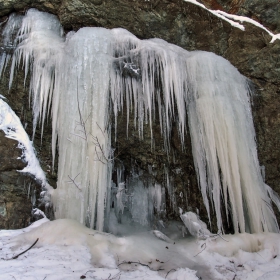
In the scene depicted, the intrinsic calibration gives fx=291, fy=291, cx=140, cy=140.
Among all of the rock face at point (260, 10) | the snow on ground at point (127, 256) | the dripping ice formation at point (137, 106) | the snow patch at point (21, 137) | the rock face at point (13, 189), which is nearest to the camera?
the snow on ground at point (127, 256)

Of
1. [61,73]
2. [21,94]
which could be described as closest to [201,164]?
[61,73]

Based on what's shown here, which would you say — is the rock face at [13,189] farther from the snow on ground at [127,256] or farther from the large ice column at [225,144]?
the large ice column at [225,144]

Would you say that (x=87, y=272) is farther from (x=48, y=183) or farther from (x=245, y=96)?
(x=245, y=96)

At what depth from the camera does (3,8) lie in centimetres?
580

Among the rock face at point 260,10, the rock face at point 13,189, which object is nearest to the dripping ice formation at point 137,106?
the rock face at point 13,189

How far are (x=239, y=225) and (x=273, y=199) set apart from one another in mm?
1132

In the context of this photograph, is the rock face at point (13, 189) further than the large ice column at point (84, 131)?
No

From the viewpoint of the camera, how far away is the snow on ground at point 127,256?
9.69 ft

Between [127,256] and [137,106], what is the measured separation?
2.63 metres

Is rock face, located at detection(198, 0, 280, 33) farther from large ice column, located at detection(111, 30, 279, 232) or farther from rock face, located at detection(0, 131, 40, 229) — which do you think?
rock face, located at detection(0, 131, 40, 229)

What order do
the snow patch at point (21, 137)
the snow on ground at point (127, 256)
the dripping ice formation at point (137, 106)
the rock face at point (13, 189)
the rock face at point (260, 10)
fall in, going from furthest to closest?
the rock face at point (260, 10)
the snow patch at point (21, 137)
the dripping ice formation at point (137, 106)
the rock face at point (13, 189)
the snow on ground at point (127, 256)

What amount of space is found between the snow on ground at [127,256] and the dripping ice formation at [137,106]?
1.70 ft

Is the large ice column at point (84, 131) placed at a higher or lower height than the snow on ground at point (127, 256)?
higher

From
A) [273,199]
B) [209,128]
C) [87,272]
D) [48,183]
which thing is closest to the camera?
[87,272]
